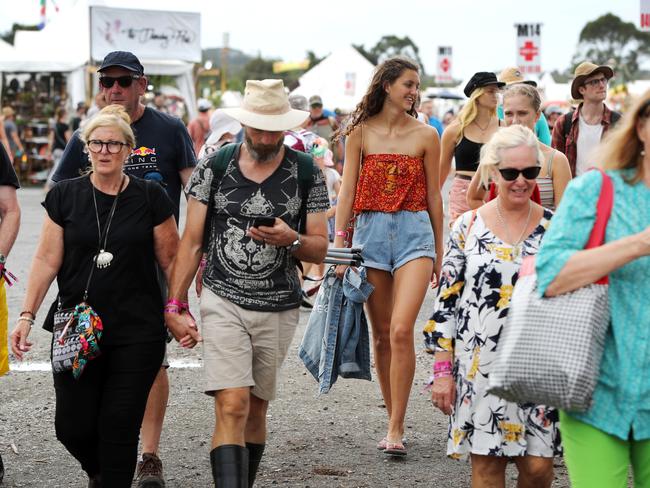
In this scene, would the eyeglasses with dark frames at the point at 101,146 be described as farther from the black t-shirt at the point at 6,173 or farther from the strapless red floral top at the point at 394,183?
the strapless red floral top at the point at 394,183

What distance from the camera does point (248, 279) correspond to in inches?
193

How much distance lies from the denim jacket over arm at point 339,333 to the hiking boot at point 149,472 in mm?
1016

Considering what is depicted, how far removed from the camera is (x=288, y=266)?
5027 mm

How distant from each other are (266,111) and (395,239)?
1.54 meters

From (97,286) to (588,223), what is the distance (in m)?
2.34

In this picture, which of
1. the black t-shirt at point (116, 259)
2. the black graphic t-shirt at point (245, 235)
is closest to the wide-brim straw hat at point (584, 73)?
the black graphic t-shirt at point (245, 235)

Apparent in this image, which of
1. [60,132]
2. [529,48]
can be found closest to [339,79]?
[60,132]

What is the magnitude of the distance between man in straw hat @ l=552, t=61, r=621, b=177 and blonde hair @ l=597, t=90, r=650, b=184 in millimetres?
5790

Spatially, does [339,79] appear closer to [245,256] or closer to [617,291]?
[245,256]

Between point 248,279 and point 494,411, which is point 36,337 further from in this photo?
point 494,411

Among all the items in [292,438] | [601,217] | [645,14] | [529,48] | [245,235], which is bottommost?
[292,438]

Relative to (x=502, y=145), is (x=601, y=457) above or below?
below

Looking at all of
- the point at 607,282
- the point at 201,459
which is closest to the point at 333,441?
the point at 201,459

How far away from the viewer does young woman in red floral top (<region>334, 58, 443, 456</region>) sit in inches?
244
